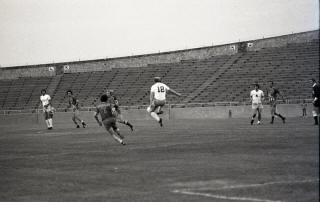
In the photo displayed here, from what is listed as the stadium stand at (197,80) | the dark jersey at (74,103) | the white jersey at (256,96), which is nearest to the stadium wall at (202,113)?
the stadium stand at (197,80)

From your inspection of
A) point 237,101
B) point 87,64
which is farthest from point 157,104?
point 87,64

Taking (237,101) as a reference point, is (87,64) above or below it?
above

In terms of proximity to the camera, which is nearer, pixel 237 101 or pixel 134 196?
pixel 134 196

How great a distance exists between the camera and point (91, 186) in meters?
9.49

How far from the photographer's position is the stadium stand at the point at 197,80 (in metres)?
47.5

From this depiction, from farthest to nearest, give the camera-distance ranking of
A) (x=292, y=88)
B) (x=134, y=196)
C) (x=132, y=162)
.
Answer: (x=292, y=88) → (x=132, y=162) → (x=134, y=196)

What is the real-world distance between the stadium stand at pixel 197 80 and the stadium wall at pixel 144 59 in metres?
1.07

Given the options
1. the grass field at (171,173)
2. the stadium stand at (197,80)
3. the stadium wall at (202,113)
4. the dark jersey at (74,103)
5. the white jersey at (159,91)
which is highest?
the stadium stand at (197,80)

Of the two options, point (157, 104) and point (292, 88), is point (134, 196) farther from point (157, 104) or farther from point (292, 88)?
point (292, 88)

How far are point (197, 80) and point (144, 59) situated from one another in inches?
421

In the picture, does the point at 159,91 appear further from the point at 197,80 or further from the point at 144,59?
the point at 144,59

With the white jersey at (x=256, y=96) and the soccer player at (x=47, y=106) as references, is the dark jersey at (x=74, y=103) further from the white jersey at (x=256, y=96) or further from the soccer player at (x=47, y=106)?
the white jersey at (x=256, y=96)

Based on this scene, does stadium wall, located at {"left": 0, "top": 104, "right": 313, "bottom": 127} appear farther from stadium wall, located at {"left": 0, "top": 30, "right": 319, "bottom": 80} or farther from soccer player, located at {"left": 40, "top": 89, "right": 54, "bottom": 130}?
stadium wall, located at {"left": 0, "top": 30, "right": 319, "bottom": 80}

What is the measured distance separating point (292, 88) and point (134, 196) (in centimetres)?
3826
